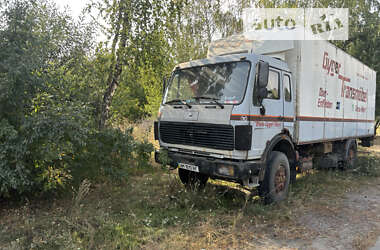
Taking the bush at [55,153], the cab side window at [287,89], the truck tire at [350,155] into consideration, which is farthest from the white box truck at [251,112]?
the truck tire at [350,155]

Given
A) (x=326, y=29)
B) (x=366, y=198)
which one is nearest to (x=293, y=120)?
(x=366, y=198)

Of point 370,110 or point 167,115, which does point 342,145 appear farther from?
point 167,115

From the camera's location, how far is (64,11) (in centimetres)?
666

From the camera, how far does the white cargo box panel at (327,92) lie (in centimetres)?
591

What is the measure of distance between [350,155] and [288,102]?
16.1 feet

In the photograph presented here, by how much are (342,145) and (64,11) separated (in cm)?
853

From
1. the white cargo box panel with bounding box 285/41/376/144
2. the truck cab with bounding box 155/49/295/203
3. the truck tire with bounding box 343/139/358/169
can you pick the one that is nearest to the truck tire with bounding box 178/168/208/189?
the truck cab with bounding box 155/49/295/203

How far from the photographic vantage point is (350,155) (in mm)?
9109

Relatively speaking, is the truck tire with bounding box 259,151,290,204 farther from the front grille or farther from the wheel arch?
the front grille

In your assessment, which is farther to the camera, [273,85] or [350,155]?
[350,155]

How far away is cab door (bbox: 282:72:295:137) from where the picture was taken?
5.54 metres

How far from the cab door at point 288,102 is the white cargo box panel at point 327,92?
21cm

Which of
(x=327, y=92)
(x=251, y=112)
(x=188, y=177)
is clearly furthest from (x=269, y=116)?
(x=327, y=92)

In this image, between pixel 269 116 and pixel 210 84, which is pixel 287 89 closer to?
pixel 269 116
